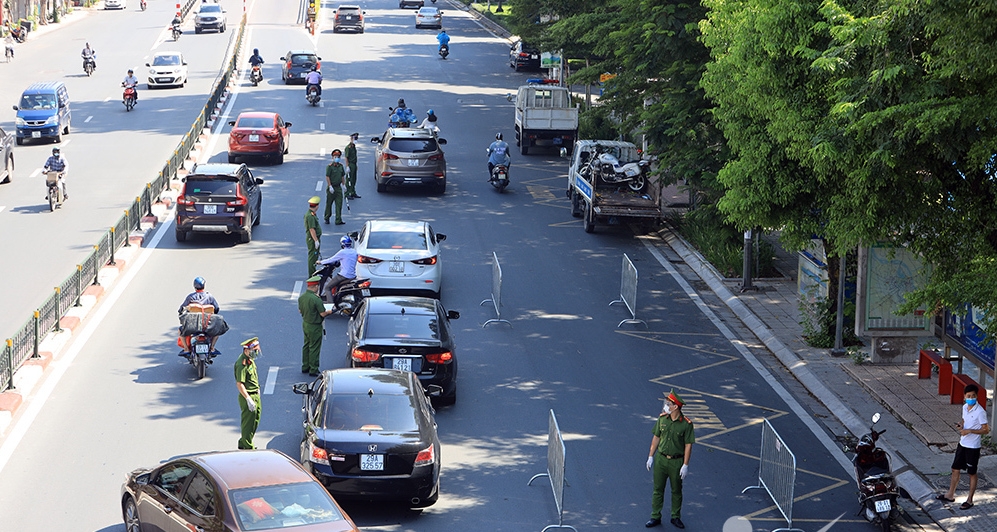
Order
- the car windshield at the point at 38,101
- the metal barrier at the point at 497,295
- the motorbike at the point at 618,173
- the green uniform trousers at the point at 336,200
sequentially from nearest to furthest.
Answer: the metal barrier at the point at 497,295 → the green uniform trousers at the point at 336,200 → the motorbike at the point at 618,173 → the car windshield at the point at 38,101

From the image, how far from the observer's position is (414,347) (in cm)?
1620

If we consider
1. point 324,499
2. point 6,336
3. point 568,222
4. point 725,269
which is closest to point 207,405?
point 6,336

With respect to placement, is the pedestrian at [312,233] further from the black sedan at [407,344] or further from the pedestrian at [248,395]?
the pedestrian at [248,395]

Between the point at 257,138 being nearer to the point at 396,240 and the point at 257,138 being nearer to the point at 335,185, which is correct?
the point at 335,185

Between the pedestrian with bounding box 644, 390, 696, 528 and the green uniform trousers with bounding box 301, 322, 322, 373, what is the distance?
255 inches

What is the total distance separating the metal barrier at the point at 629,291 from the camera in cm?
2133

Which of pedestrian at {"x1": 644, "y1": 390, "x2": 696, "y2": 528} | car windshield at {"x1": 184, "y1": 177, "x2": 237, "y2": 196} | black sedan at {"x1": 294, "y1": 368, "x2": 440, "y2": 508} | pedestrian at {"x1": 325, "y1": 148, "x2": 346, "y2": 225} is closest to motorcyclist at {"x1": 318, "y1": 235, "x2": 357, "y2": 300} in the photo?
car windshield at {"x1": 184, "y1": 177, "x2": 237, "y2": 196}

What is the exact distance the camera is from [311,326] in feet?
57.6

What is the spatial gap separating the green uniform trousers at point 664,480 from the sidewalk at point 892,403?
3.14 m

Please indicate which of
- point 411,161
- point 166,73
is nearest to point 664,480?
point 411,161

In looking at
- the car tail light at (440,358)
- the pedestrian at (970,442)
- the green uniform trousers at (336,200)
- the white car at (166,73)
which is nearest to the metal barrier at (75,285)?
the green uniform trousers at (336,200)

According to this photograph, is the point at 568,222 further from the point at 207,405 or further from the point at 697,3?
the point at 207,405

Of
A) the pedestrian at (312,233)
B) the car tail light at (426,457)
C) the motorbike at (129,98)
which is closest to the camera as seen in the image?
the car tail light at (426,457)

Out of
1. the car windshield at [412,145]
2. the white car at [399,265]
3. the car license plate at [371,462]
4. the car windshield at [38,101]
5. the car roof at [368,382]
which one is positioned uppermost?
the car windshield at [38,101]
